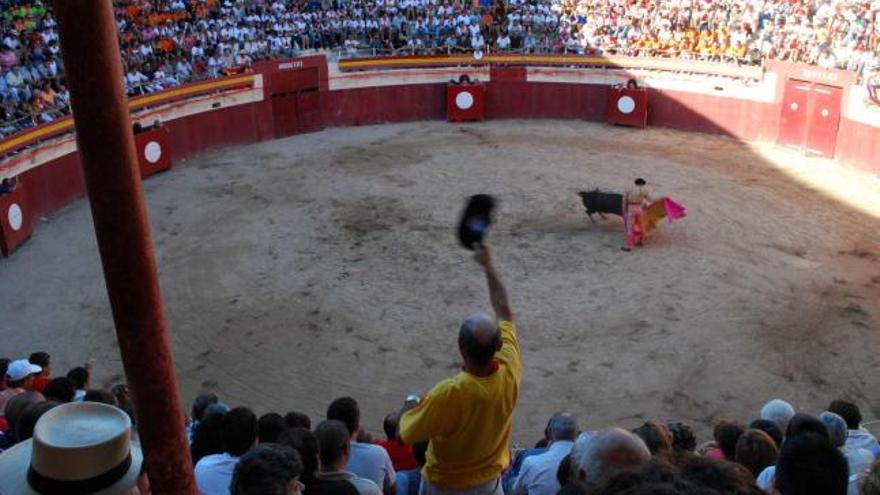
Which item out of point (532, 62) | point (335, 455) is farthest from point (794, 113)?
point (335, 455)

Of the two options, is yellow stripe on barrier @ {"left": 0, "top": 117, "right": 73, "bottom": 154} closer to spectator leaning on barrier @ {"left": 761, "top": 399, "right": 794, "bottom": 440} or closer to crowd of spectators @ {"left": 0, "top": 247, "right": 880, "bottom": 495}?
crowd of spectators @ {"left": 0, "top": 247, "right": 880, "bottom": 495}

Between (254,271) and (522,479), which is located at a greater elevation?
(522,479)

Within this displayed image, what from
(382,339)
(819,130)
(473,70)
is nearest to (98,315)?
(382,339)

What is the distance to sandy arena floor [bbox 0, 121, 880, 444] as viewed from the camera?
1070 cm

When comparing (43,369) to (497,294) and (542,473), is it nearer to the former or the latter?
(542,473)

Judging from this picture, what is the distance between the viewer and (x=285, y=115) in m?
22.7

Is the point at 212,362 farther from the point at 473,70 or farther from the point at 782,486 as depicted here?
the point at 473,70

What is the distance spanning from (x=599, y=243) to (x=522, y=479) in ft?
33.4

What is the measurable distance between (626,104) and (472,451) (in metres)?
20.1

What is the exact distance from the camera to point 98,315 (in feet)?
41.2

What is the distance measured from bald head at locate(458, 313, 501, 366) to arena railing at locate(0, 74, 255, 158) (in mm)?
14304

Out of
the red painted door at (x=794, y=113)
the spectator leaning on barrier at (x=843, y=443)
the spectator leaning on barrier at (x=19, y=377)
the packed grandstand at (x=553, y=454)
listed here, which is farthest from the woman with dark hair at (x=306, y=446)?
the red painted door at (x=794, y=113)

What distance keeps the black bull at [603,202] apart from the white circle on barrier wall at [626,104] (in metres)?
8.18

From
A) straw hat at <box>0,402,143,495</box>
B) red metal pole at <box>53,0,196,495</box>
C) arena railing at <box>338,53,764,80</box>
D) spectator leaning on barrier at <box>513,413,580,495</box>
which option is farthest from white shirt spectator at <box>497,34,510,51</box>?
red metal pole at <box>53,0,196,495</box>
